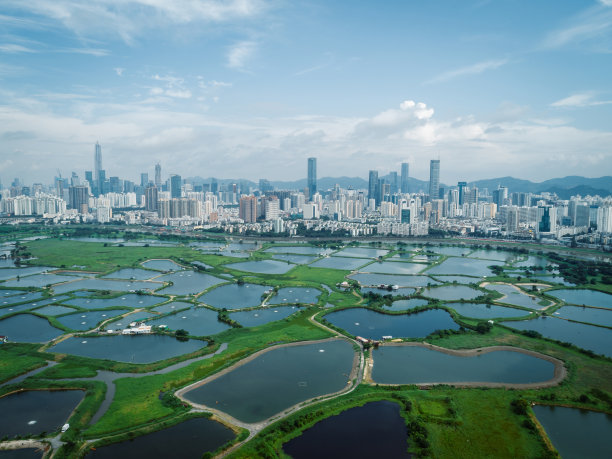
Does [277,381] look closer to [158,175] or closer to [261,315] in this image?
[261,315]

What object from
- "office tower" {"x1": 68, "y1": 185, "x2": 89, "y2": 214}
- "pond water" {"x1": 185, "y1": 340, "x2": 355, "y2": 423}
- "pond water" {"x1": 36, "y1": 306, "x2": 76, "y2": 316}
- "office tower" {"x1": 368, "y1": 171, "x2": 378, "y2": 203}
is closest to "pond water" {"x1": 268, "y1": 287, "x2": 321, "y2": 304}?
"pond water" {"x1": 185, "y1": 340, "x2": 355, "y2": 423}

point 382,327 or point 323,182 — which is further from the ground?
point 323,182

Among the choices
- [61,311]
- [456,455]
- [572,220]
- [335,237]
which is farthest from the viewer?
[572,220]

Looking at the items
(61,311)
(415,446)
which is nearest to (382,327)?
(415,446)

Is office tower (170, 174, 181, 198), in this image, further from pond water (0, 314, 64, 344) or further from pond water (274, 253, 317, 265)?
pond water (0, 314, 64, 344)

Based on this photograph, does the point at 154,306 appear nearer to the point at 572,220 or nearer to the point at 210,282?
the point at 210,282

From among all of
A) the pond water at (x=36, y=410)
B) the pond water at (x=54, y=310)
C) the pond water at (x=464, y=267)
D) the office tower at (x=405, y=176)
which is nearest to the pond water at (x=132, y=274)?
the pond water at (x=54, y=310)

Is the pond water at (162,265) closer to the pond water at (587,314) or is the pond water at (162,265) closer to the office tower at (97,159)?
the pond water at (587,314)

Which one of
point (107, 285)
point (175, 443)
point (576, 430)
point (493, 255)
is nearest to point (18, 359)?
point (175, 443)
